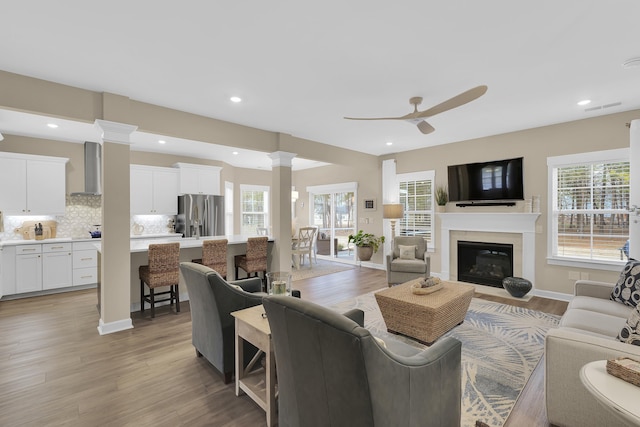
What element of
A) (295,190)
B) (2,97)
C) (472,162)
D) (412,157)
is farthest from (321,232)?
(2,97)

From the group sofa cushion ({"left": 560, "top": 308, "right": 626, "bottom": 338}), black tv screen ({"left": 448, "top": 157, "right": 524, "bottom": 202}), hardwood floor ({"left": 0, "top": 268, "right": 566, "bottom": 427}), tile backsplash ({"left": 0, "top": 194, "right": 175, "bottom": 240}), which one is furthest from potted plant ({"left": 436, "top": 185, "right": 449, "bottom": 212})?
tile backsplash ({"left": 0, "top": 194, "right": 175, "bottom": 240})

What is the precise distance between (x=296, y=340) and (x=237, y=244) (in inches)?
154

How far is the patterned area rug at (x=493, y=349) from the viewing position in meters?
2.15

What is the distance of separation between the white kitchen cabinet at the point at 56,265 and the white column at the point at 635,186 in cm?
861

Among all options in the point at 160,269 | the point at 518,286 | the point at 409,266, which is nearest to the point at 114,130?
the point at 160,269

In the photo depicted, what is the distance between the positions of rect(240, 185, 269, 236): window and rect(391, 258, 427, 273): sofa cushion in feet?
16.1

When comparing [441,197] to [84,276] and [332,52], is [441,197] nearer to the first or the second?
[332,52]

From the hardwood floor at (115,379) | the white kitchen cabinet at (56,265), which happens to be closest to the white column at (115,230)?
the hardwood floor at (115,379)

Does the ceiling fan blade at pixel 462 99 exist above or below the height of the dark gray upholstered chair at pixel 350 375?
above

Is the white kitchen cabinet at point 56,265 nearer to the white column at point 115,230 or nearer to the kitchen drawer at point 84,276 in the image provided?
the kitchen drawer at point 84,276

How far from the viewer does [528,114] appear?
4191 millimetres

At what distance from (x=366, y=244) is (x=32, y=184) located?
662 cm

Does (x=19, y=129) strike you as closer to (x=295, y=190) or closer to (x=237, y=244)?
(x=237, y=244)

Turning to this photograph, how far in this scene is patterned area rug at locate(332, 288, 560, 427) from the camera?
7.04ft
